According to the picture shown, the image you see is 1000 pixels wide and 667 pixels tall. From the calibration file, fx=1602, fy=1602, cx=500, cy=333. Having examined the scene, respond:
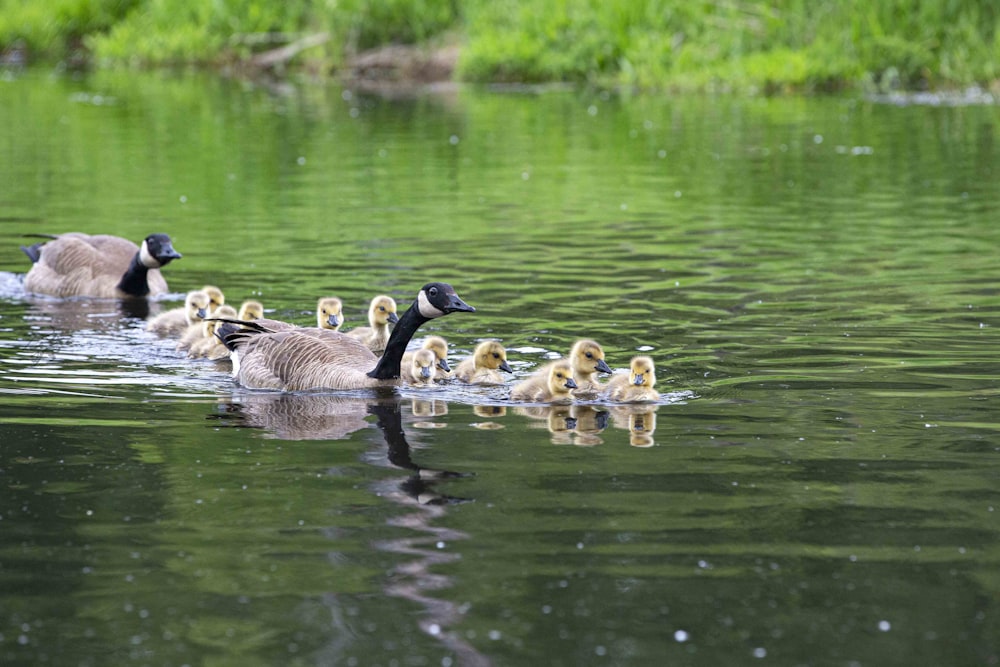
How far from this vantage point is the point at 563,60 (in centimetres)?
4000

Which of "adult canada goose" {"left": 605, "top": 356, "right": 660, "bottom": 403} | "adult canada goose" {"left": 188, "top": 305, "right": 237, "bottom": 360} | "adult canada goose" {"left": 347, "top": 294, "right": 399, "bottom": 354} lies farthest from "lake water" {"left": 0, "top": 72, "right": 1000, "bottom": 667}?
"adult canada goose" {"left": 347, "top": 294, "right": 399, "bottom": 354}

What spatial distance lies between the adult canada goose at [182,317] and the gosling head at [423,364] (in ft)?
8.60

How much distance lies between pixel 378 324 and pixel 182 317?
175 centimetres

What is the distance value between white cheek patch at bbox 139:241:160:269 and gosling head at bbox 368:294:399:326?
9.80ft

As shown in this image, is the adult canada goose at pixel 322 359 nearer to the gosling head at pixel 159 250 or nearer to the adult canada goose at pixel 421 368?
the adult canada goose at pixel 421 368

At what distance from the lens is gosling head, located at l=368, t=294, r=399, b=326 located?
1214 cm

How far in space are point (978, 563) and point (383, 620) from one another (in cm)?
251

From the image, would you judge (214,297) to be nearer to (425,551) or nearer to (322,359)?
(322,359)

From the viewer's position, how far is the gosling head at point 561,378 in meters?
9.98

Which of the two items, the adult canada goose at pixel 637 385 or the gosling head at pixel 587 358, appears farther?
the gosling head at pixel 587 358

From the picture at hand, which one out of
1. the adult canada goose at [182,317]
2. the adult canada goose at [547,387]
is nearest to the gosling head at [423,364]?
the adult canada goose at [547,387]

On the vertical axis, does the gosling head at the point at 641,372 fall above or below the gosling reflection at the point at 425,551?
above

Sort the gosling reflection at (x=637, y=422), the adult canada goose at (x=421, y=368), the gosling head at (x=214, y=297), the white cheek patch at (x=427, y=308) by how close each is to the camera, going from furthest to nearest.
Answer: the gosling head at (x=214, y=297) < the adult canada goose at (x=421, y=368) < the white cheek patch at (x=427, y=308) < the gosling reflection at (x=637, y=422)

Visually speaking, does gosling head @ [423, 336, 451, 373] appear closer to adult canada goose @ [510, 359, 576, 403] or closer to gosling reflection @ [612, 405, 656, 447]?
adult canada goose @ [510, 359, 576, 403]
